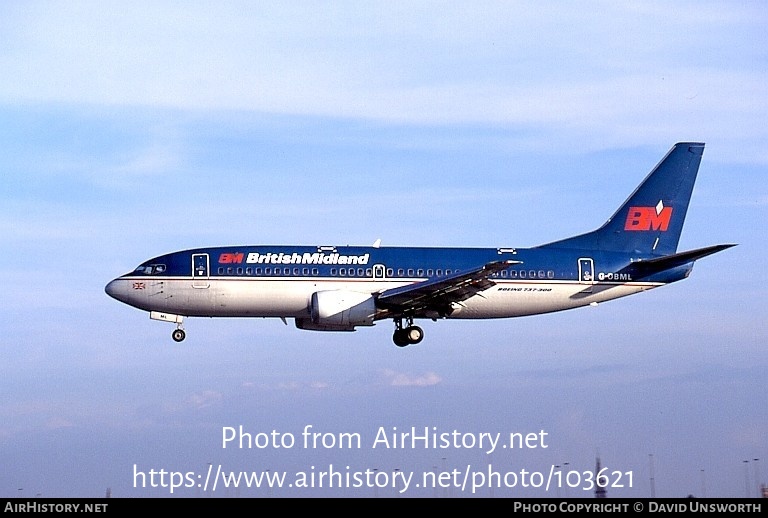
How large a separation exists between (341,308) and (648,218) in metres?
19.8

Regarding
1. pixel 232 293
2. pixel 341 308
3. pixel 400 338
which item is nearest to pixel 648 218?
pixel 400 338

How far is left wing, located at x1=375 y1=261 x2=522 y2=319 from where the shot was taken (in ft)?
209

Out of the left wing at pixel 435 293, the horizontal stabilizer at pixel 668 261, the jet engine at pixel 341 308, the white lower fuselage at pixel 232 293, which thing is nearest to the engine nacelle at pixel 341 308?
the jet engine at pixel 341 308

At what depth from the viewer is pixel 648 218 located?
74000 millimetres

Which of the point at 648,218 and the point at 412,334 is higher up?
the point at 648,218

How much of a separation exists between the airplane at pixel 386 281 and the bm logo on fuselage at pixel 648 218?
7.22 feet

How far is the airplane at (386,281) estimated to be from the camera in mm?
65312

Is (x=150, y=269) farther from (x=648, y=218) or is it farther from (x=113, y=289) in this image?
(x=648, y=218)

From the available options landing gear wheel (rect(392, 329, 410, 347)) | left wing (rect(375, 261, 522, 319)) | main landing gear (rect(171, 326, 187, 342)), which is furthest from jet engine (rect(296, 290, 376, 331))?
main landing gear (rect(171, 326, 187, 342))

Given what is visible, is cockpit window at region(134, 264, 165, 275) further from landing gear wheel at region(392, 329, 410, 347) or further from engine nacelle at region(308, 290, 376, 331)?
landing gear wheel at region(392, 329, 410, 347)

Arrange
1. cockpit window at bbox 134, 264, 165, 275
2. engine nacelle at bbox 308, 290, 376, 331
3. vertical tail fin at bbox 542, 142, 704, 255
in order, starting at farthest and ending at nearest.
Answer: vertical tail fin at bbox 542, 142, 704, 255 < cockpit window at bbox 134, 264, 165, 275 < engine nacelle at bbox 308, 290, 376, 331

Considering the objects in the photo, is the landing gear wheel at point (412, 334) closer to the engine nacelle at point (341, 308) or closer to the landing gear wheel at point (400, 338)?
the landing gear wheel at point (400, 338)

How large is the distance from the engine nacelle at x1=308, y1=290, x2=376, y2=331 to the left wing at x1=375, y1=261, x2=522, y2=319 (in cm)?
66
